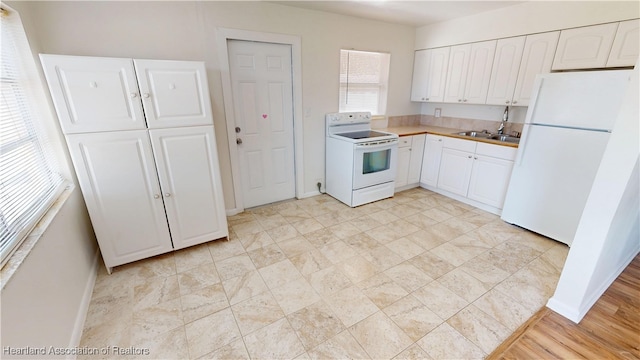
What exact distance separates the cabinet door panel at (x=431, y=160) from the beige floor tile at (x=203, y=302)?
10.3ft

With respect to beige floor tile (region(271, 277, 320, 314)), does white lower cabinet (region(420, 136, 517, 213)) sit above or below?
above

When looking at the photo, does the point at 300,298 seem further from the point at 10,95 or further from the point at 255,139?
the point at 10,95

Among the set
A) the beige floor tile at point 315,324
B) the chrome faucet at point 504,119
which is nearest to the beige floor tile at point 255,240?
the beige floor tile at point 315,324

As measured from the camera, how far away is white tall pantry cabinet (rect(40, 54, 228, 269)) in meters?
1.86

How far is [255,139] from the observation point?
129 inches

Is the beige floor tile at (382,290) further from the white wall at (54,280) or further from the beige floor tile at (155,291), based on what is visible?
the white wall at (54,280)

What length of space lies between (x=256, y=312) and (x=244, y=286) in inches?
11.8

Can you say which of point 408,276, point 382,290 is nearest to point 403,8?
point 408,276

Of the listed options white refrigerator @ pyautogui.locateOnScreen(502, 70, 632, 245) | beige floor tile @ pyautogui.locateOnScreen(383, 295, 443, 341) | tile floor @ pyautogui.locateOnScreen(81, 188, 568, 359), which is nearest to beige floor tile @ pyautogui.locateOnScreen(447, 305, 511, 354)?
tile floor @ pyautogui.locateOnScreen(81, 188, 568, 359)

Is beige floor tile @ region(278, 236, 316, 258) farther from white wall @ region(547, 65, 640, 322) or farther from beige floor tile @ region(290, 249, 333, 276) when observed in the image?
white wall @ region(547, 65, 640, 322)

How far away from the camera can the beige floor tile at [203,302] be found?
1834 millimetres

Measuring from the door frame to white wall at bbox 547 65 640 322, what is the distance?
8.99ft

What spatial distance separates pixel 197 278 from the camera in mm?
2186

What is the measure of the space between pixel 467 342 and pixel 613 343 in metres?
0.87
